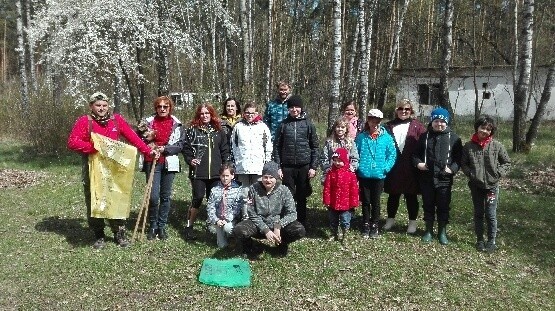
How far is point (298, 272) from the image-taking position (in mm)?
5848

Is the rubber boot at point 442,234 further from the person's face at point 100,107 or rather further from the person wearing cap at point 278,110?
the person's face at point 100,107

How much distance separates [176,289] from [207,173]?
194 centimetres

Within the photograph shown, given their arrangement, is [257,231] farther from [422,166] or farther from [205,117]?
[422,166]

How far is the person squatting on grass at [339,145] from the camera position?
6676mm

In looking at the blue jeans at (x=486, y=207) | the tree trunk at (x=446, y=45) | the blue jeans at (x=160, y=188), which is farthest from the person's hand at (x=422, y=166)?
the tree trunk at (x=446, y=45)

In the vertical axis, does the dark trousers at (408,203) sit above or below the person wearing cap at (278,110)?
below

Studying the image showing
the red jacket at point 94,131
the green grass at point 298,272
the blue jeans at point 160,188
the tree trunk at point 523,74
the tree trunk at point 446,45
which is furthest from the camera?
the tree trunk at point 446,45

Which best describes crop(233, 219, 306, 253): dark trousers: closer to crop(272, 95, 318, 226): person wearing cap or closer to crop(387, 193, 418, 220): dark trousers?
crop(272, 95, 318, 226): person wearing cap

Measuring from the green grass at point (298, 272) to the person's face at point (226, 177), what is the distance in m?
0.89

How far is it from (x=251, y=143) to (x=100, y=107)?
198 cm

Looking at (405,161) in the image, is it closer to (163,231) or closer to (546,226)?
(546,226)

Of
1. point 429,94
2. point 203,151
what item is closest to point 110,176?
point 203,151

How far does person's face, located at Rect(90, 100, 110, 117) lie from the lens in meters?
6.29

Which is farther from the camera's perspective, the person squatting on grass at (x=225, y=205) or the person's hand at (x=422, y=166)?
the person's hand at (x=422, y=166)
